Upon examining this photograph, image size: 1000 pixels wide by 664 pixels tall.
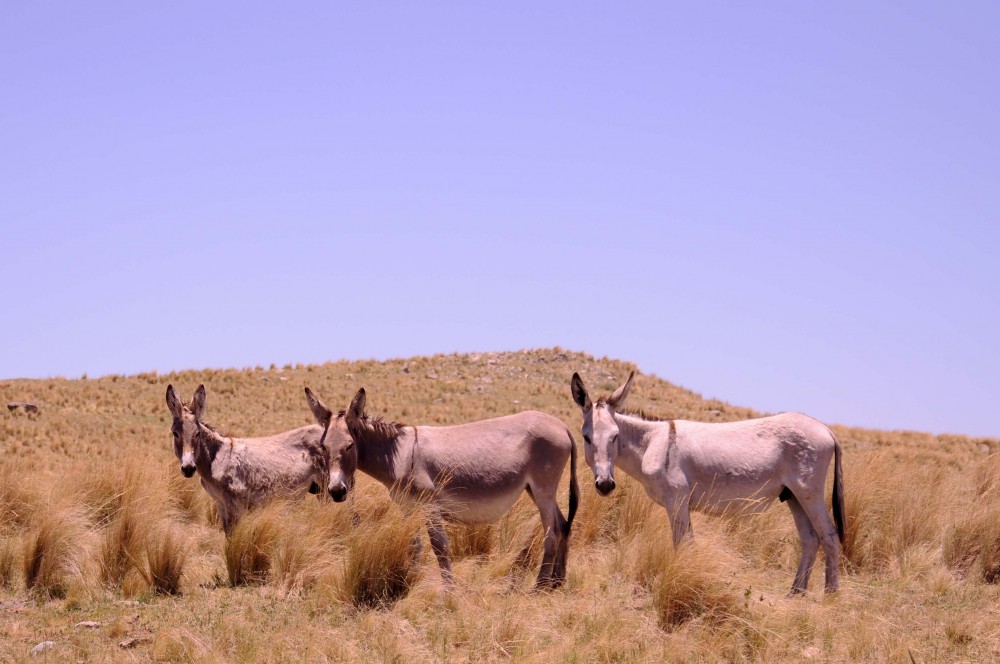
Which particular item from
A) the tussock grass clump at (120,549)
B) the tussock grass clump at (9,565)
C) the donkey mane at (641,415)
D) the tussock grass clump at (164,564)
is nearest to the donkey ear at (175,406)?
the tussock grass clump at (120,549)

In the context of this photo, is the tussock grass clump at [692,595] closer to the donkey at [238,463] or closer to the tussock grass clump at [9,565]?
the donkey at [238,463]

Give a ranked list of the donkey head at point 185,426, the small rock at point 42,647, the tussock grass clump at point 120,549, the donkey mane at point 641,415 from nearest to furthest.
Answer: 1. the small rock at point 42,647
2. the tussock grass clump at point 120,549
3. the donkey mane at point 641,415
4. the donkey head at point 185,426

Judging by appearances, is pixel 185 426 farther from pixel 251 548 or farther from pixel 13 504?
pixel 13 504

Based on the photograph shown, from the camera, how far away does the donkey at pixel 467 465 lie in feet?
29.8

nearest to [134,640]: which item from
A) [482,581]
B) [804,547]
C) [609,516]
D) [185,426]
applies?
[482,581]

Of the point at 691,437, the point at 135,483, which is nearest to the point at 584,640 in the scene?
the point at 691,437

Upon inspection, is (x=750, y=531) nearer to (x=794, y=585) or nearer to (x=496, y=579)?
(x=794, y=585)

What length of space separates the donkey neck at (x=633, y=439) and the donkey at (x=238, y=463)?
13.1 ft

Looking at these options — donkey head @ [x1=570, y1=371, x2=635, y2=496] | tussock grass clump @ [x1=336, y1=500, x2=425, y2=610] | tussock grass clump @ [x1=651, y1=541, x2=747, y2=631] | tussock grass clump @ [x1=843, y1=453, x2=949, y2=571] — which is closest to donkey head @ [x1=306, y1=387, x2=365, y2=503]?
tussock grass clump @ [x1=336, y1=500, x2=425, y2=610]

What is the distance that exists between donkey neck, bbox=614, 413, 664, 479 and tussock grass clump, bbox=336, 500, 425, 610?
2265 millimetres

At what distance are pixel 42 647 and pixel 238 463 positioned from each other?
13.3 feet

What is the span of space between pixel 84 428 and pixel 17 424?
80.5 inches

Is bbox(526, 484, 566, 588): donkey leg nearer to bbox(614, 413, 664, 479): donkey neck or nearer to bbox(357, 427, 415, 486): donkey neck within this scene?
bbox(614, 413, 664, 479): donkey neck

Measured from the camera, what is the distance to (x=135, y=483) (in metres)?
12.0
